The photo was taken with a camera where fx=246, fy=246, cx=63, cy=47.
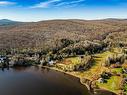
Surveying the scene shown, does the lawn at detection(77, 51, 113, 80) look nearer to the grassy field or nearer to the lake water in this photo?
the grassy field

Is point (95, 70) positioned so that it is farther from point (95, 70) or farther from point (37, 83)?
point (37, 83)

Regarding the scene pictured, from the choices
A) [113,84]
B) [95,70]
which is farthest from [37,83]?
[113,84]

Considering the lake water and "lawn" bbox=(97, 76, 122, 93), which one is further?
"lawn" bbox=(97, 76, 122, 93)


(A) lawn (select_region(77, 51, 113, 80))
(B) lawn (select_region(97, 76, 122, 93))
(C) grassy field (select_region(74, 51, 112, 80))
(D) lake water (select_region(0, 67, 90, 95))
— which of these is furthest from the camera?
(C) grassy field (select_region(74, 51, 112, 80))

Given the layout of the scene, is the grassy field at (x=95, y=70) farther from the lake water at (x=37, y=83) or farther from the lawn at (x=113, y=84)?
the lawn at (x=113, y=84)

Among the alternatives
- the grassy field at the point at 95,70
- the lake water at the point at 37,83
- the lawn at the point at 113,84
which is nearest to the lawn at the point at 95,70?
the grassy field at the point at 95,70

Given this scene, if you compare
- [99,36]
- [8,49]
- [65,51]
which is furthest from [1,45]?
[99,36]

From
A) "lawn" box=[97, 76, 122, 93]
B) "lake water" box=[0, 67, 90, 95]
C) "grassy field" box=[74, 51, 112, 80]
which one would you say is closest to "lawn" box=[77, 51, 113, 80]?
"grassy field" box=[74, 51, 112, 80]

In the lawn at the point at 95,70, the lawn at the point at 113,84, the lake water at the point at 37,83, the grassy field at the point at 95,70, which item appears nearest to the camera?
the lake water at the point at 37,83
